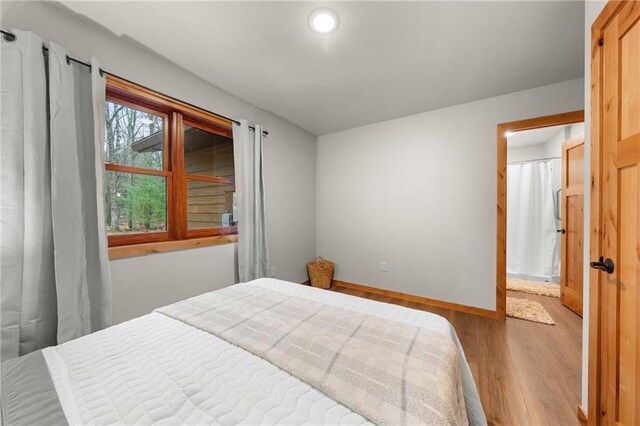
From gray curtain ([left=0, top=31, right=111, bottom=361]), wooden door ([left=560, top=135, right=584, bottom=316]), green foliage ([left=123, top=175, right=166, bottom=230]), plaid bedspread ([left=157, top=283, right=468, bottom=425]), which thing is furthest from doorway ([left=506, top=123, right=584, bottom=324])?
gray curtain ([left=0, top=31, right=111, bottom=361])

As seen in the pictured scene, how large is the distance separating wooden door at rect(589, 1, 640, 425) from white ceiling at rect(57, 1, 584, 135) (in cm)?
61

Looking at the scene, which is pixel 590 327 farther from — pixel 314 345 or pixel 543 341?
pixel 314 345

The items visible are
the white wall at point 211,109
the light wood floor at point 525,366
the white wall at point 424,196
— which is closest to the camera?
the light wood floor at point 525,366

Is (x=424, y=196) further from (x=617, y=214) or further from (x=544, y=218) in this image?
(x=544, y=218)

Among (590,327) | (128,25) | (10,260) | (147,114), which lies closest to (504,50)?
(590,327)

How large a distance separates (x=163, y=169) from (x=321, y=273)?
234 cm

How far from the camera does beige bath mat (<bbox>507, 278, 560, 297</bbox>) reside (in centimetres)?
310

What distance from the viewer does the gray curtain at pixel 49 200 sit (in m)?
1.22

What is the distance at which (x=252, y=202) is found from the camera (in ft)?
8.46

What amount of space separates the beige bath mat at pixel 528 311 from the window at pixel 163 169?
10.8 ft

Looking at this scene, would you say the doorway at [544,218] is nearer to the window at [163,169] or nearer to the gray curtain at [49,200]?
the window at [163,169]

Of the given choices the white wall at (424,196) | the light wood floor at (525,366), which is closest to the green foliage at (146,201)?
the white wall at (424,196)

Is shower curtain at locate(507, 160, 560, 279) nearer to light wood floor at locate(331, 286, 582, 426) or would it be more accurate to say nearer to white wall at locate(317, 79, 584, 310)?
light wood floor at locate(331, 286, 582, 426)

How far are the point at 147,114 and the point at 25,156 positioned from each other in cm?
89
